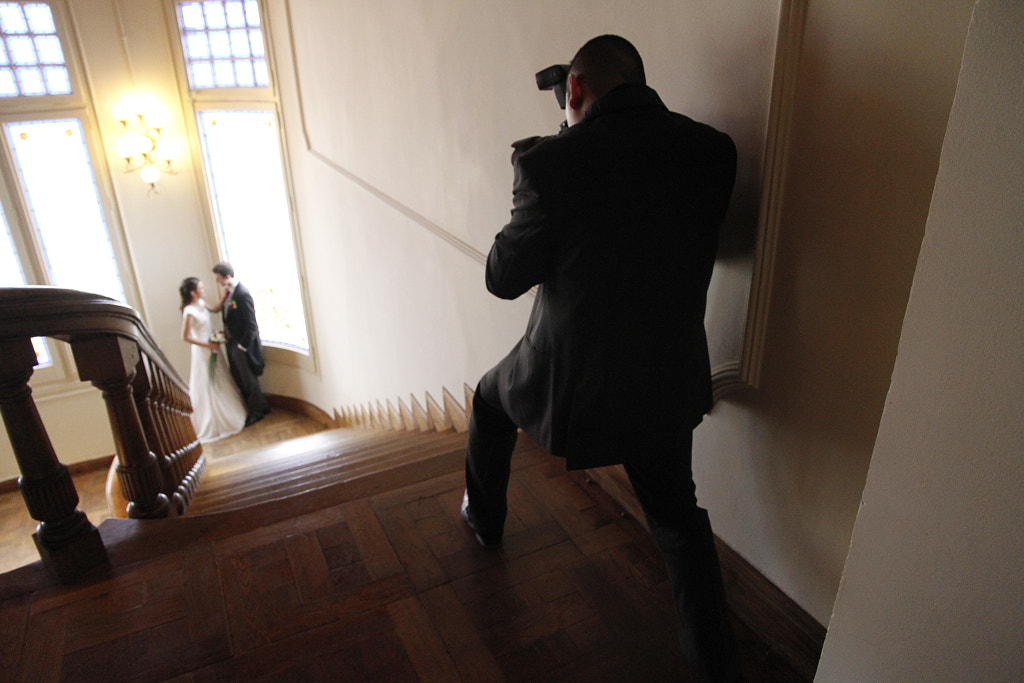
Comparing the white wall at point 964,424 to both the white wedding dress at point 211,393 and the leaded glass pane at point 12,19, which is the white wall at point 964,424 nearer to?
the white wedding dress at point 211,393

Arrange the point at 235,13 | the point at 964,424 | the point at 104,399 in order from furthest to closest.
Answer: the point at 235,13
the point at 104,399
the point at 964,424

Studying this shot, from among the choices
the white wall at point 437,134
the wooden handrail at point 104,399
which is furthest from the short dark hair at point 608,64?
the wooden handrail at point 104,399

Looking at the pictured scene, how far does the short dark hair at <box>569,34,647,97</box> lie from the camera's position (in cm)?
132

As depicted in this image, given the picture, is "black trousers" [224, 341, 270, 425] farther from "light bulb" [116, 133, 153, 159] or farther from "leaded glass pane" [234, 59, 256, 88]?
"leaded glass pane" [234, 59, 256, 88]

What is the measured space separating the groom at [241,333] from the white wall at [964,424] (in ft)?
21.7

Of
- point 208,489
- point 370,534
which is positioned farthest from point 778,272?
point 208,489

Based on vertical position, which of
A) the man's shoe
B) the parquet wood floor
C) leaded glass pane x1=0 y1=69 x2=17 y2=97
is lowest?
the parquet wood floor

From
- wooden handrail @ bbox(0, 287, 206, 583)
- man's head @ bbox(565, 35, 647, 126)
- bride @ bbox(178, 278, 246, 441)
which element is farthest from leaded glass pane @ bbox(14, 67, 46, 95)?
man's head @ bbox(565, 35, 647, 126)

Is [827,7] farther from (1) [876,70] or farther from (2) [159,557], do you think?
(2) [159,557]

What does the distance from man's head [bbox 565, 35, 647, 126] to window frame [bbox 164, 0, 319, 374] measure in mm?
5793

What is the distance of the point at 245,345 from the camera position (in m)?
6.86

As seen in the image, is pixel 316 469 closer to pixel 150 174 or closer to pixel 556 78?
pixel 556 78

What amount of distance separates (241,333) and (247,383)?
610 millimetres

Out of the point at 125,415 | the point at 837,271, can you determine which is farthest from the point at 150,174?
the point at 837,271
